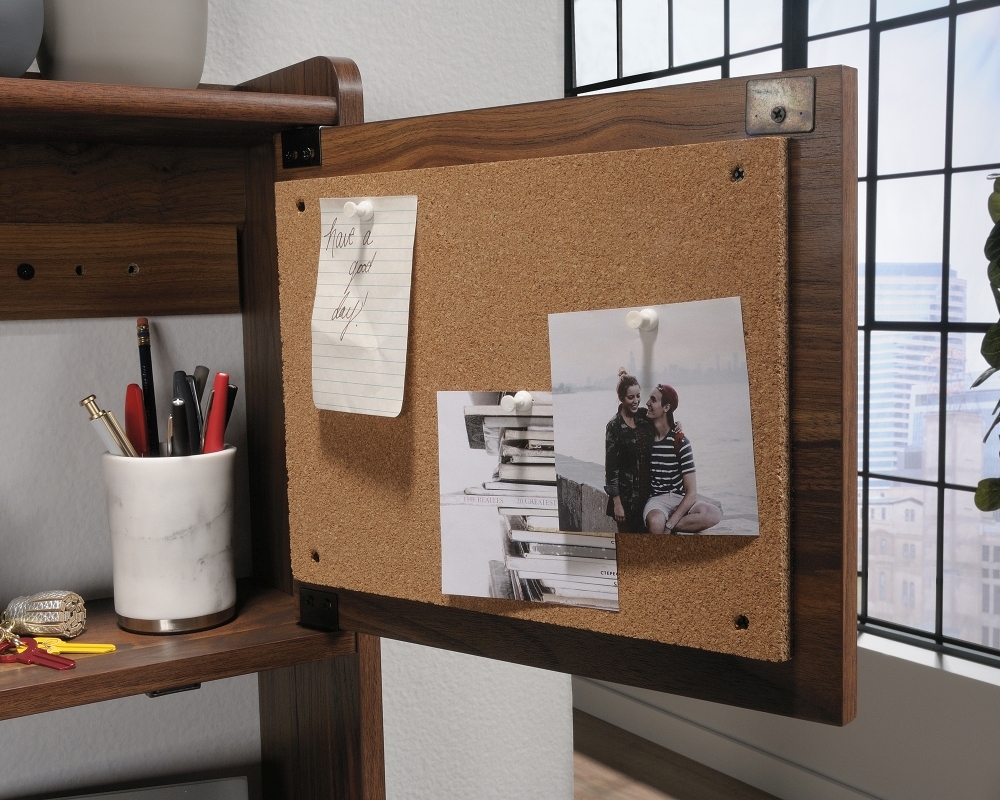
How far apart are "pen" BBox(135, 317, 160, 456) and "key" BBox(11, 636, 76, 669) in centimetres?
16

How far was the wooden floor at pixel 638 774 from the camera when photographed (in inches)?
103

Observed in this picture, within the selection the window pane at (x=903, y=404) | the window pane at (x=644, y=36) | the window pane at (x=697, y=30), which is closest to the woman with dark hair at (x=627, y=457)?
the window pane at (x=903, y=404)

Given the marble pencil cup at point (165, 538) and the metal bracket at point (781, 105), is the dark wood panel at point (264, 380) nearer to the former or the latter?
the marble pencil cup at point (165, 538)

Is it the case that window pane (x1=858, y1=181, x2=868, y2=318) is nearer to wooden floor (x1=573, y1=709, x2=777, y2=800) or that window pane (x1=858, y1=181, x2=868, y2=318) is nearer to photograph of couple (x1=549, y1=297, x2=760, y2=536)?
wooden floor (x1=573, y1=709, x2=777, y2=800)

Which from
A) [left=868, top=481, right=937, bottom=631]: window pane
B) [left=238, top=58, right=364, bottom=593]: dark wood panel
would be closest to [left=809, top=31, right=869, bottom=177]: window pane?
[left=868, top=481, right=937, bottom=631]: window pane

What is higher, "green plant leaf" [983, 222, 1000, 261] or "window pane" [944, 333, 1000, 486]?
"green plant leaf" [983, 222, 1000, 261]

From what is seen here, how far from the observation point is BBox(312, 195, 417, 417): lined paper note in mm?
585

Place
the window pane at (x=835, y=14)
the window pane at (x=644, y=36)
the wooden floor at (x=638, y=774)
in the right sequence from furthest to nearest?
the window pane at (x=644, y=36) < the wooden floor at (x=638, y=774) < the window pane at (x=835, y=14)

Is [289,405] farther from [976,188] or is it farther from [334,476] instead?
[976,188]

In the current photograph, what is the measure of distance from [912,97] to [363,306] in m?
2.24

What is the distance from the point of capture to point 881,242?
244cm

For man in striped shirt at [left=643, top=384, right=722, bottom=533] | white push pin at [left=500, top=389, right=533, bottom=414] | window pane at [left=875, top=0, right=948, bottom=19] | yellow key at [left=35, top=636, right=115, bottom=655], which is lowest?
yellow key at [left=35, top=636, right=115, bottom=655]

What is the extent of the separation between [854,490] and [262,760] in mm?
681

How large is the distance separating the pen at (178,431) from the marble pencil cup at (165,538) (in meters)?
0.02
